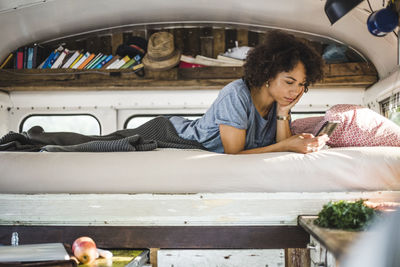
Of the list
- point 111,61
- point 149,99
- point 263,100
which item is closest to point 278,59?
point 263,100

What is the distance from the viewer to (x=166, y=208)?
1648mm

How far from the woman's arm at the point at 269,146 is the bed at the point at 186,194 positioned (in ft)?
0.37

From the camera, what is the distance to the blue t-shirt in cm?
195

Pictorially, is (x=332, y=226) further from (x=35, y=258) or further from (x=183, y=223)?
(x=35, y=258)

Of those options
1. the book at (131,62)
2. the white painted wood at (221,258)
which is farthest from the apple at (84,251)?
the book at (131,62)

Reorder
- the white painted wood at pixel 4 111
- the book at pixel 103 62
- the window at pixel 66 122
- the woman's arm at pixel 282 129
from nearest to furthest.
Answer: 1. the woman's arm at pixel 282 129
2. the book at pixel 103 62
3. the white painted wood at pixel 4 111
4. the window at pixel 66 122

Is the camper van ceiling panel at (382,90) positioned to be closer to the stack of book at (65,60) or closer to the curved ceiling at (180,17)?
the curved ceiling at (180,17)

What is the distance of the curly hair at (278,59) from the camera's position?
2.00 m

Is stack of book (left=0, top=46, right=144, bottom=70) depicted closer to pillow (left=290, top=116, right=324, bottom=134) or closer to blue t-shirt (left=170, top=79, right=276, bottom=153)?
blue t-shirt (left=170, top=79, right=276, bottom=153)

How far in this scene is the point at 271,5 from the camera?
309cm

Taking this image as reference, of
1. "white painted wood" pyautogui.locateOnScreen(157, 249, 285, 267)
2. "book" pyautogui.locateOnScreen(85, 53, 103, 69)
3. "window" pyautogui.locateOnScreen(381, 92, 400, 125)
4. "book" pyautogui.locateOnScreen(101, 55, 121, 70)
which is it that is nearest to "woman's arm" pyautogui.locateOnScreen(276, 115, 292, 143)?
"white painted wood" pyautogui.locateOnScreen(157, 249, 285, 267)

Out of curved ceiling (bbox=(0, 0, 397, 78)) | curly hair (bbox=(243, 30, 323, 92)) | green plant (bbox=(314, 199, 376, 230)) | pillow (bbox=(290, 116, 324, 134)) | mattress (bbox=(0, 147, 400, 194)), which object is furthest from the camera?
curved ceiling (bbox=(0, 0, 397, 78))

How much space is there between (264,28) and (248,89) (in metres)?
1.65

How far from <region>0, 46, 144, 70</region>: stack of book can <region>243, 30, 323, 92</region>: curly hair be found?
5.34 feet
